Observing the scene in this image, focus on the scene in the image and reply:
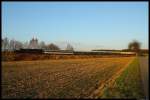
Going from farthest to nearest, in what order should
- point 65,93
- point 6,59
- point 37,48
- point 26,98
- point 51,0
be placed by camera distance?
point 6,59, point 37,48, point 65,93, point 26,98, point 51,0

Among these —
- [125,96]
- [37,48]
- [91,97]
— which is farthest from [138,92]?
[37,48]

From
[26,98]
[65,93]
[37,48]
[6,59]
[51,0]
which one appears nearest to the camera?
[51,0]

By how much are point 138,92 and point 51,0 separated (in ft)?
21.4

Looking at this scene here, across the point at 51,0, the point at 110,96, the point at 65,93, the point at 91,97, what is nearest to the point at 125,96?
the point at 110,96

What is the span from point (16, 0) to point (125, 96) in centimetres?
618

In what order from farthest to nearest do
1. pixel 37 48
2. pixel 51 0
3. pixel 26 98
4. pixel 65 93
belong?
pixel 37 48 → pixel 65 93 → pixel 26 98 → pixel 51 0

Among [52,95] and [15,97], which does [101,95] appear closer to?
[52,95]

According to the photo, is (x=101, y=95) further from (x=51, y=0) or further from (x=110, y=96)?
(x=51, y=0)

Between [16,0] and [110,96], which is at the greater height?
[16,0]

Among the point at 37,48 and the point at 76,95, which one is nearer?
the point at 76,95

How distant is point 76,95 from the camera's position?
1272 cm

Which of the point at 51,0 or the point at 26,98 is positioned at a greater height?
Result: the point at 51,0

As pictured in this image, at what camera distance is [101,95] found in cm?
1250

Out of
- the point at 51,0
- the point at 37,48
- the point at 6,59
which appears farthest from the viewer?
the point at 6,59
